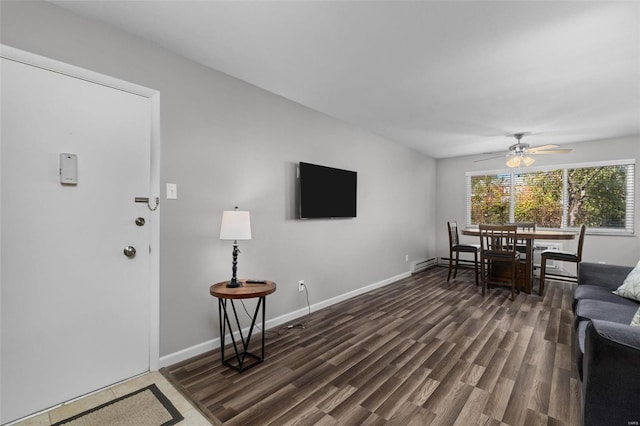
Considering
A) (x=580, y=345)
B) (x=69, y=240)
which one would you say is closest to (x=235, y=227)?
(x=69, y=240)

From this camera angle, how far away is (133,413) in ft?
5.70

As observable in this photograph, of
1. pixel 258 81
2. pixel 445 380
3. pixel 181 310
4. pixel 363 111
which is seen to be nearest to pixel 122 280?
pixel 181 310

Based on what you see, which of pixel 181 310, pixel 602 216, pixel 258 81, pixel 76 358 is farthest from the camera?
pixel 602 216

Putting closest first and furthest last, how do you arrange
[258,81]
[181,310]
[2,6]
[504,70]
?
[2,6], [181,310], [504,70], [258,81]

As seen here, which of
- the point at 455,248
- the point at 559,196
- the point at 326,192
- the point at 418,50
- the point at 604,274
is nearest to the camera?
the point at 418,50

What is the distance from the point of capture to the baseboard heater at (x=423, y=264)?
5624 millimetres

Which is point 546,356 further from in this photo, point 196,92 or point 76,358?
point 196,92

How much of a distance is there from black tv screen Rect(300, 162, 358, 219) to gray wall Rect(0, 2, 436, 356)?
0.41 ft

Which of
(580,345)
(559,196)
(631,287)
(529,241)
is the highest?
(559,196)

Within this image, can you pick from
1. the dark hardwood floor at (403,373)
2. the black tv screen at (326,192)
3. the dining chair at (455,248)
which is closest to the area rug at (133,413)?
the dark hardwood floor at (403,373)

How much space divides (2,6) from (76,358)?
208 centimetres

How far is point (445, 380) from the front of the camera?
2074 millimetres

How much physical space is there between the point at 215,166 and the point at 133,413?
1.79m

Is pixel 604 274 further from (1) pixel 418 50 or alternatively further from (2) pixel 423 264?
(2) pixel 423 264
